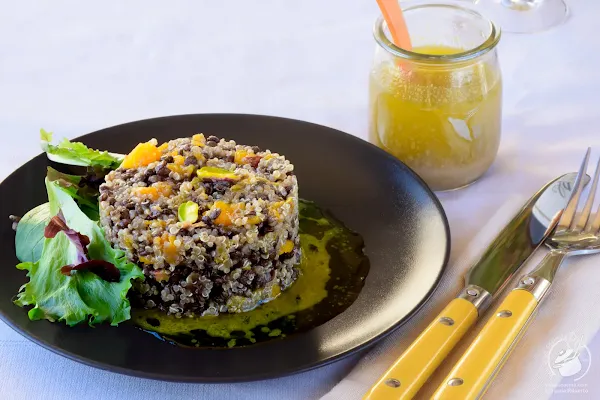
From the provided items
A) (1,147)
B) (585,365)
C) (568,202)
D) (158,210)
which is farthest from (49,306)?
(568,202)

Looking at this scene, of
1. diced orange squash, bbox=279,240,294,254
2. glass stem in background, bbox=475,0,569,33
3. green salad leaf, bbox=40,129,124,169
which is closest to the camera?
diced orange squash, bbox=279,240,294,254

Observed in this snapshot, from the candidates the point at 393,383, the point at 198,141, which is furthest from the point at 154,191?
the point at 393,383

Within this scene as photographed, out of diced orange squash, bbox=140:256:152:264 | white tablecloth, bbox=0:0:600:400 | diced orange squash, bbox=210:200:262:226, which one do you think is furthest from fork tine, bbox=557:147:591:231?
diced orange squash, bbox=140:256:152:264

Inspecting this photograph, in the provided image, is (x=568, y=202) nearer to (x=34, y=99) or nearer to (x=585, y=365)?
(x=585, y=365)

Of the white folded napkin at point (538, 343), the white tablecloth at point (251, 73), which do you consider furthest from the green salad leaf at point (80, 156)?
the white folded napkin at point (538, 343)

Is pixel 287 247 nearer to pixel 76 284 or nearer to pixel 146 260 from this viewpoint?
pixel 146 260

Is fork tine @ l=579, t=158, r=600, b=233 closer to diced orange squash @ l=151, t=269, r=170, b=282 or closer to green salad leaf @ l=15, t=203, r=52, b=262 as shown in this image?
diced orange squash @ l=151, t=269, r=170, b=282

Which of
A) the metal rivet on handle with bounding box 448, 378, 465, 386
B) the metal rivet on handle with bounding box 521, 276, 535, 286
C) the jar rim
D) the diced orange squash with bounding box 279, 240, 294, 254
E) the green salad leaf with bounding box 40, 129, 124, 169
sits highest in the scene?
the jar rim
